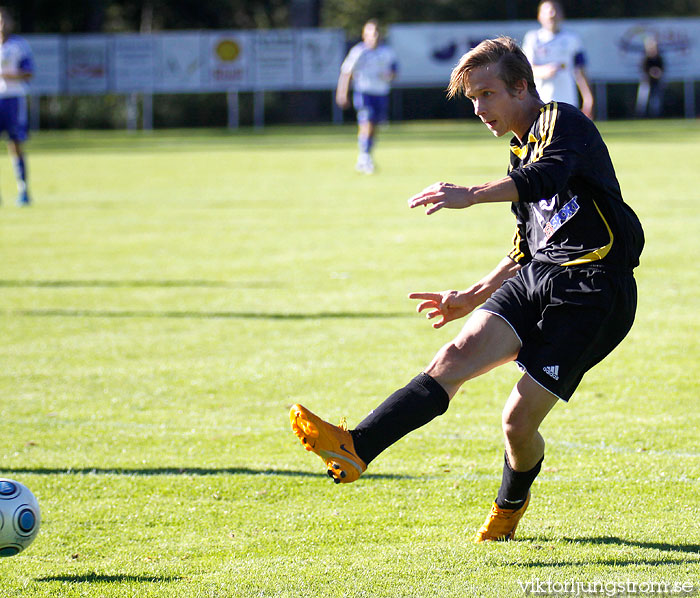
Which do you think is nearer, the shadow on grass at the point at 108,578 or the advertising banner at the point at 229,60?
the shadow on grass at the point at 108,578

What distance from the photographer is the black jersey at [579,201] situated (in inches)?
146

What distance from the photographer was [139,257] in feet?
38.2

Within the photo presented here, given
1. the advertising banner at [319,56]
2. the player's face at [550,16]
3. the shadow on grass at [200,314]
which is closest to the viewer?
the shadow on grass at [200,314]

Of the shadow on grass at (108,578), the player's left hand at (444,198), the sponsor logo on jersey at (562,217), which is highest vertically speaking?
the player's left hand at (444,198)

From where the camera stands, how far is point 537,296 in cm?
385

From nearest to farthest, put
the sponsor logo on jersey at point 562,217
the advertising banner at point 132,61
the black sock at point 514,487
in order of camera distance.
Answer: the sponsor logo on jersey at point 562,217 → the black sock at point 514,487 → the advertising banner at point 132,61

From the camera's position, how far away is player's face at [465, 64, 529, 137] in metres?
3.86

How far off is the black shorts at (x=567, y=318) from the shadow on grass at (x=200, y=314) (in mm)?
4586

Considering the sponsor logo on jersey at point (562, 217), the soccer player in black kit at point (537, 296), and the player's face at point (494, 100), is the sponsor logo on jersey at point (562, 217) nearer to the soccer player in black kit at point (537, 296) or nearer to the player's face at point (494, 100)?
the soccer player in black kit at point (537, 296)

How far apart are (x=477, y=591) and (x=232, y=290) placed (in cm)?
639

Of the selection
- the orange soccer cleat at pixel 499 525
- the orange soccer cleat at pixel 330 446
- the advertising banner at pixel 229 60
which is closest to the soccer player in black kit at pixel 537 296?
the orange soccer cleat at pixel 330 446

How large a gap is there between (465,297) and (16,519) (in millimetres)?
1893

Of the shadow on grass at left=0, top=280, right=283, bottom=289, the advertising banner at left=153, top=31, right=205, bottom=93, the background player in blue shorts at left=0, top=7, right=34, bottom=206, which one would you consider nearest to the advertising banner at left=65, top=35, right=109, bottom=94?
the advertising banner at left=153, top=31, right=205, bottom=93

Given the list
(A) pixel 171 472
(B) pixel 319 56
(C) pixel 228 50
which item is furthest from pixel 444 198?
(C) pixel 228 50
